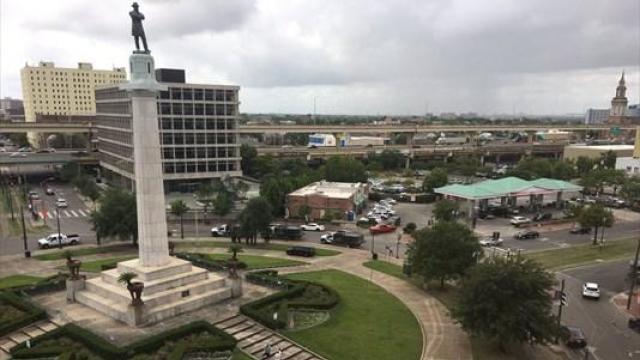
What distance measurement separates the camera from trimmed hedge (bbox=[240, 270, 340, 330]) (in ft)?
117

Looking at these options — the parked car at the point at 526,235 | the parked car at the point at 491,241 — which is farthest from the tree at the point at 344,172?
the parked car at the point at 526,235

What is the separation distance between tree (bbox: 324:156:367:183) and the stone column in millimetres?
68985

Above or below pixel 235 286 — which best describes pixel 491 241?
below

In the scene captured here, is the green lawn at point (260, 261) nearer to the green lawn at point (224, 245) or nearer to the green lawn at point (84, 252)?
the green lawn at point (224, 245)

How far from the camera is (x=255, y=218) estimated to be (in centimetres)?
5988

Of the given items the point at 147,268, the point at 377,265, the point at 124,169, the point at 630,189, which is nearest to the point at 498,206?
the point at 630,189

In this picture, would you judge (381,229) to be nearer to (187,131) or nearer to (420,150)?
(187,131)

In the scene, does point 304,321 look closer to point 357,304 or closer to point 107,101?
point 357,304

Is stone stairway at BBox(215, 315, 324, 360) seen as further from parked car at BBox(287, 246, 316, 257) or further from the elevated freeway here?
the elevated freeway

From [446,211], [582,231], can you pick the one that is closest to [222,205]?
[446,211]

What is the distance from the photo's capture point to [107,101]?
107 m

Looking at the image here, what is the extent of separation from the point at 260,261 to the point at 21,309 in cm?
2464

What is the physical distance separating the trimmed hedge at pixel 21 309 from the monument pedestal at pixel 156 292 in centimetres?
377

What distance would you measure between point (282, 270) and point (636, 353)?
3297cm
